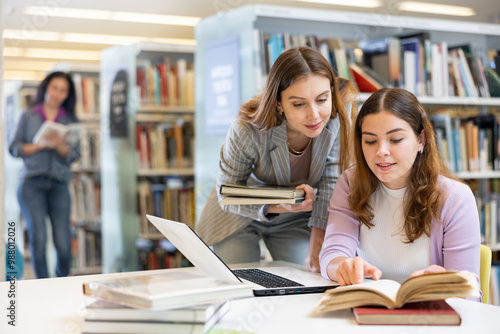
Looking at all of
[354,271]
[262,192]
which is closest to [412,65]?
[262,192]

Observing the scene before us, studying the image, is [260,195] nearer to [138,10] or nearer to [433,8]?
[138,10]

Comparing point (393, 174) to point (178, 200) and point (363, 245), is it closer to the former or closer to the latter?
point (363, 245)

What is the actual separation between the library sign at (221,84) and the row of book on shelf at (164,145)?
3.26 ft

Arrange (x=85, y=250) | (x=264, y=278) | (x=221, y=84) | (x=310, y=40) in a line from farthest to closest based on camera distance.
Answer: (x=85, y=250) < (x=221, y=84) < (x=310, y=40) < (x=264, y=278)

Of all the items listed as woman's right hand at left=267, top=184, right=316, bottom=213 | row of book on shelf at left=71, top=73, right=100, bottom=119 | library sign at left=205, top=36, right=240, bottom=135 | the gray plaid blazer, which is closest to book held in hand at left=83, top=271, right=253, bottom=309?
woman's right hand at left=267, top=184, right=316, bottom=213

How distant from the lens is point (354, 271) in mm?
1275

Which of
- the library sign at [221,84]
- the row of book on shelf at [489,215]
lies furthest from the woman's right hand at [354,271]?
the row of book on shelf at [489,215]

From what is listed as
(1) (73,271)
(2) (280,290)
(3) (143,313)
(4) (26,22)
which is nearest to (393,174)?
(2) (280,290)

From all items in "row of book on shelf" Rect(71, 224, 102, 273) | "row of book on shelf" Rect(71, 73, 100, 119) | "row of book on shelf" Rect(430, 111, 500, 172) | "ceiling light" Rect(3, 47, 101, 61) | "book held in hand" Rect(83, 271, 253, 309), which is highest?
"ceiling light" Rect(3, 47, 101, 61)

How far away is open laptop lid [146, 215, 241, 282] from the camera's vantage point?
43.7 inches

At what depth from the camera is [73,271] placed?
4730 mm

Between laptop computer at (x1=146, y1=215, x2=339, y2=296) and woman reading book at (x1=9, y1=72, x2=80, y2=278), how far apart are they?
2.61 metres

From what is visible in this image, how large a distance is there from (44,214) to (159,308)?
3.14 m

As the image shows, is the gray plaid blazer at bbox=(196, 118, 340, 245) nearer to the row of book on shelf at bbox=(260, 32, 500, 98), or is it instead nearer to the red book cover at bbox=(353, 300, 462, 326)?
the red book cover at bbox=(353, 300, 462, 326)
